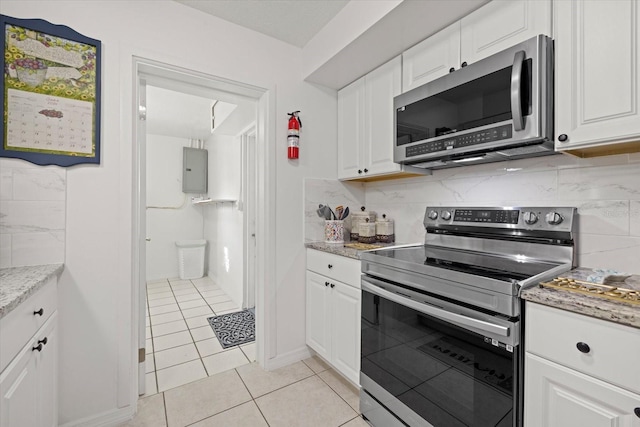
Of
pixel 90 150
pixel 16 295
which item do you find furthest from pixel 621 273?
pixel 90 150

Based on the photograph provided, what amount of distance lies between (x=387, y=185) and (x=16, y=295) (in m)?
2.13

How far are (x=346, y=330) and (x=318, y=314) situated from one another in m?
0.34

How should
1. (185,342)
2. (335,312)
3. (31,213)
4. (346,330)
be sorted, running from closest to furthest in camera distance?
(31,213) → (346,330) → (335,312) → (185,342)

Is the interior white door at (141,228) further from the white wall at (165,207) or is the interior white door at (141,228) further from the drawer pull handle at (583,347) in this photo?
the white wall at (165,207)

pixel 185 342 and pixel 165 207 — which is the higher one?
pixel 165 207

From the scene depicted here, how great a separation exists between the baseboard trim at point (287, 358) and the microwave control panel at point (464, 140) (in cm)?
165

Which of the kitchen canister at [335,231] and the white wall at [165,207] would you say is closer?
the kitchen canister at [335,231]

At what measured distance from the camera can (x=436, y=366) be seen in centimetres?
Answer: 125

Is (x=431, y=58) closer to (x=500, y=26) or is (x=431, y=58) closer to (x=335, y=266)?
(x=500, y=26)

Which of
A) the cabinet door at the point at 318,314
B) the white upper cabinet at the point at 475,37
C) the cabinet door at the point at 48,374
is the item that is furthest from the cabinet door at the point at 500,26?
the cabinet door at the point at 48,374

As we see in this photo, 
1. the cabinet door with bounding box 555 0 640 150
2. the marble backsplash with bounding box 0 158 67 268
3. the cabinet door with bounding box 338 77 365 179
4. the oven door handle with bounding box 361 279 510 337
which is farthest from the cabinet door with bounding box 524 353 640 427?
the marble backsplash with bounding box 0 158 67 268

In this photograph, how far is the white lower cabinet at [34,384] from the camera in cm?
89

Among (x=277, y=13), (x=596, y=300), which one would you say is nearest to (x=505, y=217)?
(x=596, y=300)

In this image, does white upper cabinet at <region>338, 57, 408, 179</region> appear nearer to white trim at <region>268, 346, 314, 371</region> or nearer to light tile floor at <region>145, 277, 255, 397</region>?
white trim at <region>268, 346, 314, 371</region>
